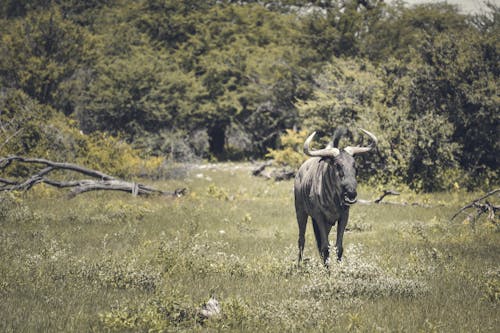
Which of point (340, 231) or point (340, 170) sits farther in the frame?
point (340, 231)

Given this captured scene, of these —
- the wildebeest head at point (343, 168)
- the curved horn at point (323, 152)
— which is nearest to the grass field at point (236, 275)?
the wildebeest head at point (343, 168)

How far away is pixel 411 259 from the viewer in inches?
355

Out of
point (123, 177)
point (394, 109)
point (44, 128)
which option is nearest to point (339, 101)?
point (394, 109)

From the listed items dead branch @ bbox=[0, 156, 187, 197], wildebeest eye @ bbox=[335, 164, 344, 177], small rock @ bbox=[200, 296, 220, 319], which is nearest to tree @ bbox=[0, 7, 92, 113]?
dead branch @ bbox=[0, 156, 187, 197]

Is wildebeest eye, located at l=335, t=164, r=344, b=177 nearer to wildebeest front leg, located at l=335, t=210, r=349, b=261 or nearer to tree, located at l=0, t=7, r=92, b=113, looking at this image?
wildebeest front leg, located at l=335, t=210, r=349, b=261

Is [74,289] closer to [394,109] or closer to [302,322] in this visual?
[302,322]

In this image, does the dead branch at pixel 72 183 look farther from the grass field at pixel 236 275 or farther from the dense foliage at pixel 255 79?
the dense foliage at pixel 255 79

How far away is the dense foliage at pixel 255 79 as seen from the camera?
67.3ft

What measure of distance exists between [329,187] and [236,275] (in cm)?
199

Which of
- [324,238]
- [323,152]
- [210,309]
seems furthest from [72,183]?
[210,309]

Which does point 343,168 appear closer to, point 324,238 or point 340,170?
point 340,170

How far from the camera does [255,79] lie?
40.9 m

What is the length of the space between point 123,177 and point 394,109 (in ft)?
37.3

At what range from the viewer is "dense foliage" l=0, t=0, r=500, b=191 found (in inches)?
807
